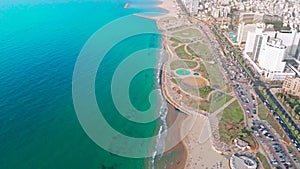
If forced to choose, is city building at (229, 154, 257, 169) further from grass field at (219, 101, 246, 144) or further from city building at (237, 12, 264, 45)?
city building at (237, 12, 264, 45)

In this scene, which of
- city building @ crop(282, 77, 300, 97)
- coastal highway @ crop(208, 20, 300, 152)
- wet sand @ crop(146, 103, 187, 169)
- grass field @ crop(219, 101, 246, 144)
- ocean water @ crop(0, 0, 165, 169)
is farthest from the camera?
city building @ crop(282, 77, 300, 97)

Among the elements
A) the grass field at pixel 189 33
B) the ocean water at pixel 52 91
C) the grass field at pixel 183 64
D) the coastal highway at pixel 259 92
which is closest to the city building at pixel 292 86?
the coastal highway at pixel 259 92

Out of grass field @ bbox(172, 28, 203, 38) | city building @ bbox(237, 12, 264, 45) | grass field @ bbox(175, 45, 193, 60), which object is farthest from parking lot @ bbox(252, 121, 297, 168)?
grass field @ bbox(172, 28, 203, 38)

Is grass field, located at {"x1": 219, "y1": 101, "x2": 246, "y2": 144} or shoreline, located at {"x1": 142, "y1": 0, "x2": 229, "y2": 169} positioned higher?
grass field, located at {"x1": 219, "y1": 101, "x2": 246, "y2": 144}

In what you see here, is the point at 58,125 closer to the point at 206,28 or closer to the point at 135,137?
the point at 135,137

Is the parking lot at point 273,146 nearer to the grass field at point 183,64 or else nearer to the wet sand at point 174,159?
the wet sand at point 174,159

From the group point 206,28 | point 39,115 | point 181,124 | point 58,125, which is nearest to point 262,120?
point 181,124

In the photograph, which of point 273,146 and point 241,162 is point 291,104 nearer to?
point 273,146
